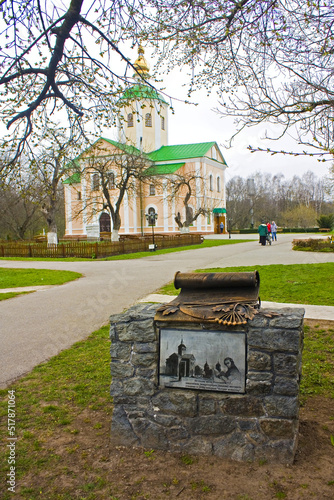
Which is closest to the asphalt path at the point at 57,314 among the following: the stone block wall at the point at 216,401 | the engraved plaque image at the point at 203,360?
the stone block wall at the point at 216,401

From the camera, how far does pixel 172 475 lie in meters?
3.24

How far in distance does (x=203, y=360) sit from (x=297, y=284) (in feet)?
25.3

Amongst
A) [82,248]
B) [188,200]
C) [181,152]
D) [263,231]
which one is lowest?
[82,248]

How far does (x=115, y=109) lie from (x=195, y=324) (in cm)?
633

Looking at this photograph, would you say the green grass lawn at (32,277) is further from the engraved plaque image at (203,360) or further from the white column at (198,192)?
the white column at (198,192)

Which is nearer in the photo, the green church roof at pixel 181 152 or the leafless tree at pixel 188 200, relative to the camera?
the leafless tree at pixel 188 200

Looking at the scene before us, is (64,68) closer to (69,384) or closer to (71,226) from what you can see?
(69,384)

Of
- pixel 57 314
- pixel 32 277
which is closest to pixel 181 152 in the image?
pixel 32 277

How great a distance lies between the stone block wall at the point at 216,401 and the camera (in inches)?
131

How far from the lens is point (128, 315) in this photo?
3.73 m

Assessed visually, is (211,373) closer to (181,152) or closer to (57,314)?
(57,314)

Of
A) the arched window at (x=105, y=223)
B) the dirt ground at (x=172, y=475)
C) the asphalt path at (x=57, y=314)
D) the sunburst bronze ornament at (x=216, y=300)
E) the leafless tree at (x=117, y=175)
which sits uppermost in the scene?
the leafless tree at (x=117, y=175)

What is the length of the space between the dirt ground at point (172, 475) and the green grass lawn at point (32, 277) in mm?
10232

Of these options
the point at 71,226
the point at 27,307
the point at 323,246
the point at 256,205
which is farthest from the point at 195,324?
the point at 256,205
